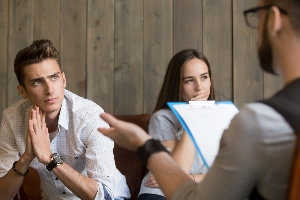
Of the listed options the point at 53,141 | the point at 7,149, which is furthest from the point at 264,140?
the point at 7,149

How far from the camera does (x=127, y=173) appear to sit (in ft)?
6.81

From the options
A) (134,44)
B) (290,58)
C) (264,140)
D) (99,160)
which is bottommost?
(99,160)

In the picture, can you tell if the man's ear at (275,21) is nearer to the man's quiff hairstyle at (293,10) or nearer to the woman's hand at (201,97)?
the man's quiff hairstyle at (293,10)

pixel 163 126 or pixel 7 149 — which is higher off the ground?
pixel 163 126

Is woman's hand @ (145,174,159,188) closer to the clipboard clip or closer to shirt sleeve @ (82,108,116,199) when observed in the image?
shirt sleeve @ (82,108,116,199)

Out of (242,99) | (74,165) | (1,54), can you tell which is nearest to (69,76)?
(1,54)

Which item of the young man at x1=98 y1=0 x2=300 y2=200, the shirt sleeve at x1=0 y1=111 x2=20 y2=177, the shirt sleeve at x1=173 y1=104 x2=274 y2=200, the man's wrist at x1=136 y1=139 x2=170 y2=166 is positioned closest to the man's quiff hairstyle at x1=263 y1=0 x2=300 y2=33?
the young man at x1=98 y1=0 x2=300 y2=200

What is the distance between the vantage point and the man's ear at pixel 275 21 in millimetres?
765

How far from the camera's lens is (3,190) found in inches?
71.7

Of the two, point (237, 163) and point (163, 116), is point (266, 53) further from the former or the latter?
point (163, 116)

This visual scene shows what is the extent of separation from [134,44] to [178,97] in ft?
1.70

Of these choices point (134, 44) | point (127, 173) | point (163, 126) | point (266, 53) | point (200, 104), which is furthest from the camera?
point (134, 44)

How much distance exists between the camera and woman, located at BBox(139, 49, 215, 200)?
72.2 inches

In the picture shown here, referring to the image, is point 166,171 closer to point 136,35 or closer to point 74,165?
point 74,165
